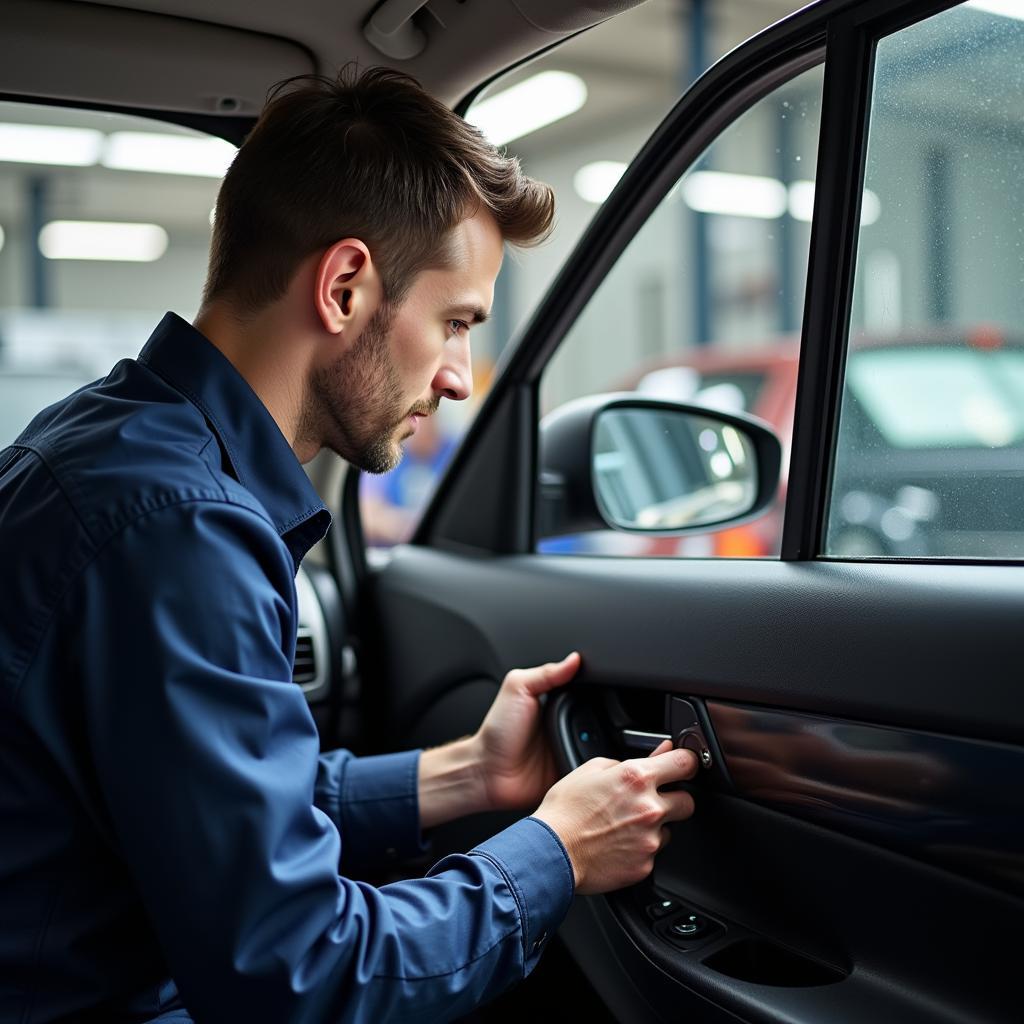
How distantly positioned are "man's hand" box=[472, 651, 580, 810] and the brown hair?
0.61 m

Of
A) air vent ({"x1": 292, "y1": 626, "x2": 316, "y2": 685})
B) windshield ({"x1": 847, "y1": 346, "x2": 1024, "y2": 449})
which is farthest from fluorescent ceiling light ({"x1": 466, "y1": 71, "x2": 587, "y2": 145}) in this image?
air vent ({"x1": 292, "y1": 626, "x2": 316, "y2": 685})

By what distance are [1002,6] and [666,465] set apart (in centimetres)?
109

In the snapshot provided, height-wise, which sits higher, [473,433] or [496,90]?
[496,90]

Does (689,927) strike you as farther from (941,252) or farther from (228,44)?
(228,44)

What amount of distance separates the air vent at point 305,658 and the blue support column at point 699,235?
7.65 meters

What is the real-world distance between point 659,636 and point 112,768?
769mm

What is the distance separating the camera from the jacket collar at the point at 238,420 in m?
1.30

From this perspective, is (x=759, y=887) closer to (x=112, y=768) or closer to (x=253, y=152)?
(x=112, y=768)

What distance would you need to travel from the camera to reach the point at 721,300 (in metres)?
13.4

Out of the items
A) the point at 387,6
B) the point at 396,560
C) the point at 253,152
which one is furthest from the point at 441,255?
the point at 396,560

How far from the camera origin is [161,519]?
1.09 metres

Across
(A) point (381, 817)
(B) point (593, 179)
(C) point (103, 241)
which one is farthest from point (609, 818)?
(C) point (103, 241)

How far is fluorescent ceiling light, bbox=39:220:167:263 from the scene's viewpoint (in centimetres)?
1464

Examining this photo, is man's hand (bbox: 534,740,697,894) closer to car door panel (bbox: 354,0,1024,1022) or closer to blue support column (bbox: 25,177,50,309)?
car door panel (bbox: 354,0,1024,1022)
